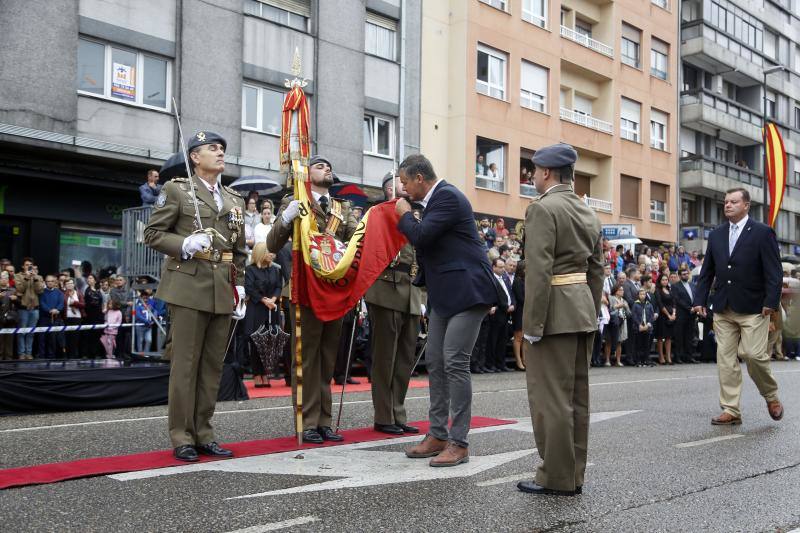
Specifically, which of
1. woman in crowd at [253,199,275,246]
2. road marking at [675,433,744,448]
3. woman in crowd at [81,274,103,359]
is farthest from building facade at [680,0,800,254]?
road marking at [675,433,744,448]

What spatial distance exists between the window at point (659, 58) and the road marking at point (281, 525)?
1511 inches

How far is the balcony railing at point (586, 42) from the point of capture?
34562 millimetres

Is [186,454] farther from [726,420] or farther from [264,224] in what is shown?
[264,224]

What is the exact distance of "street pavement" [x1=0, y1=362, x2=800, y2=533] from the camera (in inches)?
186

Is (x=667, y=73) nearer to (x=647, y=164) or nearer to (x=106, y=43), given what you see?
(x=647, y=164)

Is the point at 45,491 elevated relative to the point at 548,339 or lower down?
lower down

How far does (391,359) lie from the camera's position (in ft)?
25.4

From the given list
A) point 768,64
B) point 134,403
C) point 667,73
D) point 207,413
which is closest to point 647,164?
point 667,73

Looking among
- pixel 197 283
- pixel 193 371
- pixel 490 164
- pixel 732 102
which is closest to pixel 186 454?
pixel 193 371

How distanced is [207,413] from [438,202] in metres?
2.38

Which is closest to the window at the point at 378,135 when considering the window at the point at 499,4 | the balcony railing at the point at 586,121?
the window at the point at 499,4

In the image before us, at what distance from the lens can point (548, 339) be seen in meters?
5.58

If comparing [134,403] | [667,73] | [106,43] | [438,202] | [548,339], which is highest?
[667,73]

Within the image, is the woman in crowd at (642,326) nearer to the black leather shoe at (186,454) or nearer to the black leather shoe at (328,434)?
the black leather shoe at (328,434)
